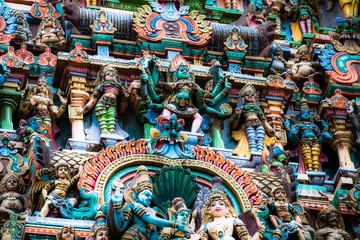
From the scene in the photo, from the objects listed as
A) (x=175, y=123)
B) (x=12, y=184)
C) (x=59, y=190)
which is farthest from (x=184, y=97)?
(x=12, y=184)

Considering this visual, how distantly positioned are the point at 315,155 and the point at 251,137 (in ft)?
4.19

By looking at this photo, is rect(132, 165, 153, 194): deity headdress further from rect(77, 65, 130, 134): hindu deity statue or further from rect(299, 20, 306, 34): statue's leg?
rect(299, 20, 306, 34): statue's leg

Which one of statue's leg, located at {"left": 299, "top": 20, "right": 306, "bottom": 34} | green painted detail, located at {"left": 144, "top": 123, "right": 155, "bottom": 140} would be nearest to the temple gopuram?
green painted detail, located at {"left": 144, "top": 123, "right": 155, "bottom": 140}

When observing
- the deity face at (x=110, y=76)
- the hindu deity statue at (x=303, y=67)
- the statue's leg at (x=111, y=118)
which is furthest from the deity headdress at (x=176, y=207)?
the hindu deity statue at (x=303, y=67)

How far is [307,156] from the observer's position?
21047mm

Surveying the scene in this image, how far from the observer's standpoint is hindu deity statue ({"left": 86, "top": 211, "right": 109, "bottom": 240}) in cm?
1730

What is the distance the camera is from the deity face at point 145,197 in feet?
58.0

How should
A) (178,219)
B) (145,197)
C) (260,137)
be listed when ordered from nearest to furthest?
(178,219), (145,197), (260,137)

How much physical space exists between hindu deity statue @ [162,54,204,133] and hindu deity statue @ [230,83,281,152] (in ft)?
2.40

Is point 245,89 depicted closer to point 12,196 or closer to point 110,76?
point 110,76

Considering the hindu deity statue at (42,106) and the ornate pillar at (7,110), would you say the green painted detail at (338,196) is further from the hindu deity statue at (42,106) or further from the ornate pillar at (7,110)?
the ornate pillar at (7,110)

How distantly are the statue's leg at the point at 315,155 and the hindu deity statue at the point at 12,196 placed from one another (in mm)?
4758

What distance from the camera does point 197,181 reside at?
1895cm

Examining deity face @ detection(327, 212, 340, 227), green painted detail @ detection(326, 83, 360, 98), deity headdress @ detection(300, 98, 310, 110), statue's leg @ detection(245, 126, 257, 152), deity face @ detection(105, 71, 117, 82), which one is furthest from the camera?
green painted detail @ detection(326, 83, 360, 98)
